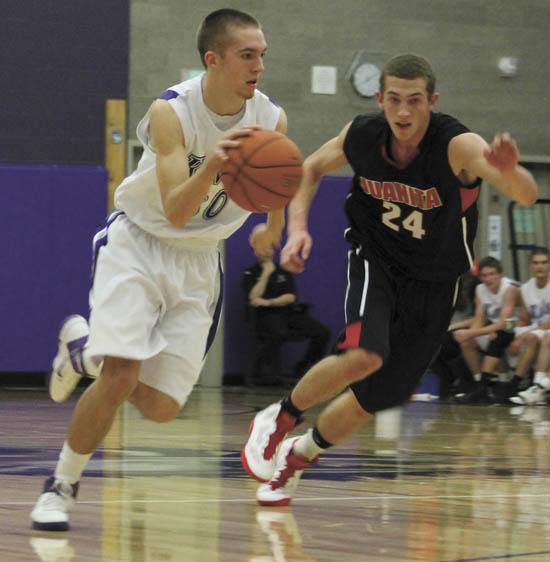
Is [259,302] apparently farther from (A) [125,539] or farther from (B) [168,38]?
(A) [125,539]

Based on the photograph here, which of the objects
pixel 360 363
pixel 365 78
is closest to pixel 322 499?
pixel 360 363

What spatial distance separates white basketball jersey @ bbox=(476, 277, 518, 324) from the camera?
10.3 m

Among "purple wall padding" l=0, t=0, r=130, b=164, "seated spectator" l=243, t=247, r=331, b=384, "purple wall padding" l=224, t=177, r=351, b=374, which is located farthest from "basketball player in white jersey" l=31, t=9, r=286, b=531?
"purple wall padding" l=224, t=177, r=351, b=374

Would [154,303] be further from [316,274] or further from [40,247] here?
[316,274]

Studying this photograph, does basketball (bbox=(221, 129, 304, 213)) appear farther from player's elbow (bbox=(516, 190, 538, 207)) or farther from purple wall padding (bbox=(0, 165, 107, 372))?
purple wall padding (bbox=(0, 165, 107, 372))

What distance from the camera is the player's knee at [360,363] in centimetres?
419

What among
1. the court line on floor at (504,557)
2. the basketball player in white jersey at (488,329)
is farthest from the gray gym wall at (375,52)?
the court line on floor at (504,557)

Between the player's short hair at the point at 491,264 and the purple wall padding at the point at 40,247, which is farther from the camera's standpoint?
the purple wall padding at the point at 40,247

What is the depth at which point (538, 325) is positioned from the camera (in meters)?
10.2

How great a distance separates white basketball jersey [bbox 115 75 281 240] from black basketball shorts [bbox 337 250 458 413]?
2.07 feet

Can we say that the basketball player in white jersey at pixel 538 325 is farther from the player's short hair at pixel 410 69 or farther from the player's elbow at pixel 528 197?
the player's elbow at pixel 528 197

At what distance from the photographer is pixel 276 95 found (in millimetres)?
11617

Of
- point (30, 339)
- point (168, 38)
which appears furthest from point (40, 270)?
point (168, 38)

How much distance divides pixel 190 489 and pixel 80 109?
22.4 ft
